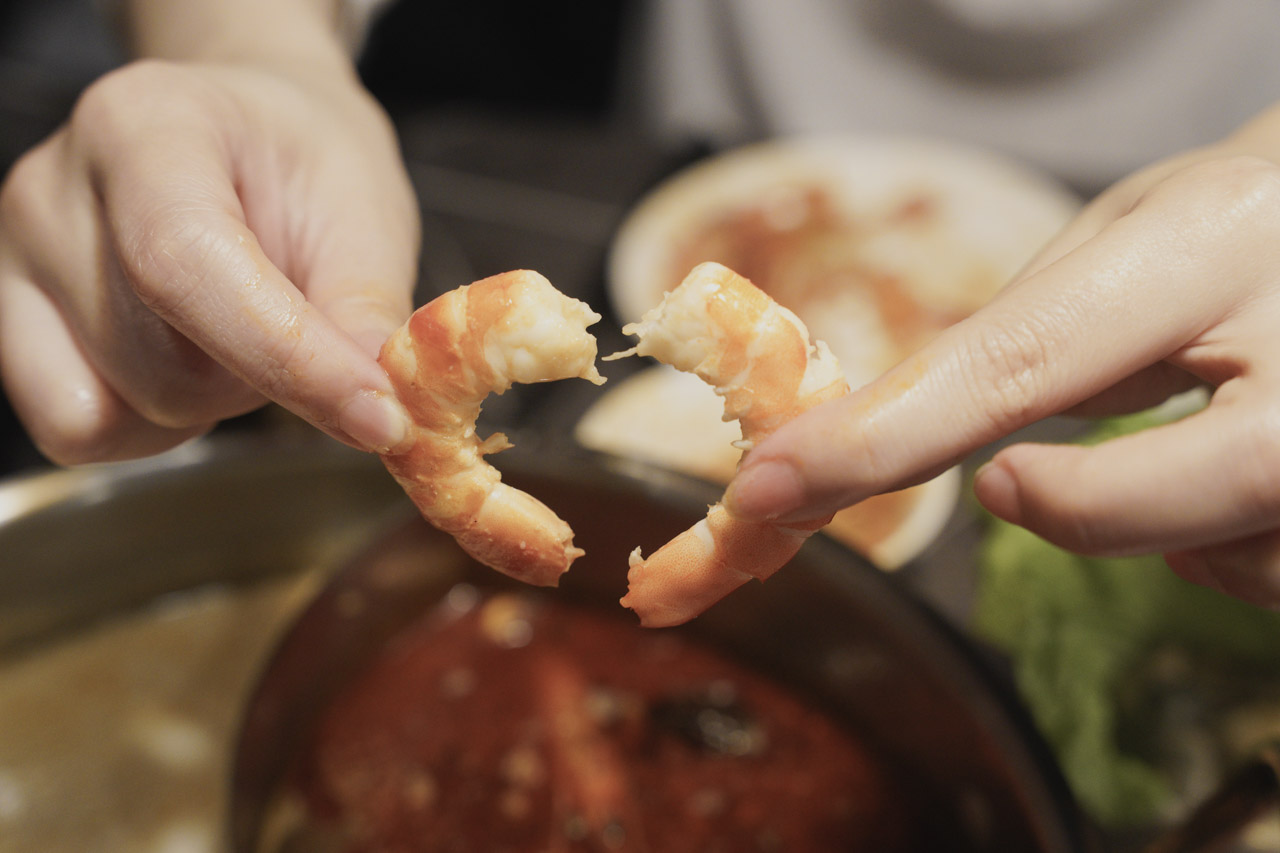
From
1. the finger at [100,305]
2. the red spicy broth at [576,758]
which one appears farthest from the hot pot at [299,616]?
the finger at [100,305]

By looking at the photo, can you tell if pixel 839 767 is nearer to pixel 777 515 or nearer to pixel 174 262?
pixel 777 515

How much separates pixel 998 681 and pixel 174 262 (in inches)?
46.3

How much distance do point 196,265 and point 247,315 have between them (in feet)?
0.23

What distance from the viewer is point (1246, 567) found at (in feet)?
2.61

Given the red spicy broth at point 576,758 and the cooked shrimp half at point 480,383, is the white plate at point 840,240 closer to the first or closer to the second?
the red spicy broth at point 576,758

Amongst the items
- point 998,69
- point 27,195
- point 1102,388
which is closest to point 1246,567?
point 1102,388

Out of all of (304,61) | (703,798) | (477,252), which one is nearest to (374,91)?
(477,252)

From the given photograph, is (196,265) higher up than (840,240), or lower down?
higher up

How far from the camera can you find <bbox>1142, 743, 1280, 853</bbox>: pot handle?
915 millimetres

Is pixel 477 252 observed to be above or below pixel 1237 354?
below

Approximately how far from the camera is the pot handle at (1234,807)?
0.91 m

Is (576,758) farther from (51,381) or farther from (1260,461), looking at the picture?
(1260,461)

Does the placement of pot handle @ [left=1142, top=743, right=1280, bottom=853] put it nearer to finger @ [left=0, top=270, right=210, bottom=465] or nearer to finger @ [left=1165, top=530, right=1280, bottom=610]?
finger @ [left=1165, top=530, right=1280, bottom=610]

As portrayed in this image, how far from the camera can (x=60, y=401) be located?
104cm
